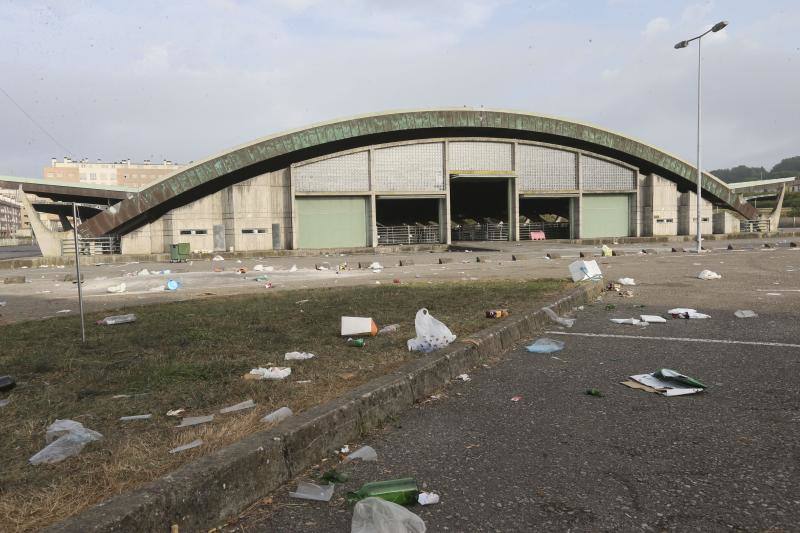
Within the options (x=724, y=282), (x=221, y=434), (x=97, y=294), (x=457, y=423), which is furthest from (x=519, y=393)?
(x=97, y=294)

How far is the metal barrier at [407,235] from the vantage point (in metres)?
36.2

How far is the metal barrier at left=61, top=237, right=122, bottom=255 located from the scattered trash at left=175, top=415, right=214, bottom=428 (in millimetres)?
28554

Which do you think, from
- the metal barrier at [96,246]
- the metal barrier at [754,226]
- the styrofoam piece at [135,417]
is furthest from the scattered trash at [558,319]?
the metal barrier at [754,226]

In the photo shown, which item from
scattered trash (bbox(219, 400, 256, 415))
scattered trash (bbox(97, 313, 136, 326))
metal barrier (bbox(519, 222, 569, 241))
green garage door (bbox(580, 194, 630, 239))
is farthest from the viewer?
metal barrier (bbox(519, 222, 569, 241))

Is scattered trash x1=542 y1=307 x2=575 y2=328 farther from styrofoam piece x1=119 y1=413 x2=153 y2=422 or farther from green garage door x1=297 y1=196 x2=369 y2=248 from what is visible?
green garage door x1=297 y1=196 x2=369 y2=248

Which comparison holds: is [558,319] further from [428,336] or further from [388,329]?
[428,336]

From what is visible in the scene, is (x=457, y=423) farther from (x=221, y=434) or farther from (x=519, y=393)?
(x=221, y=434)

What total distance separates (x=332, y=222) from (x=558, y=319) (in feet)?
85.8

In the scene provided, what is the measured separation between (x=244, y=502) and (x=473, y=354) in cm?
280

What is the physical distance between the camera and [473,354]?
4797 millimetres

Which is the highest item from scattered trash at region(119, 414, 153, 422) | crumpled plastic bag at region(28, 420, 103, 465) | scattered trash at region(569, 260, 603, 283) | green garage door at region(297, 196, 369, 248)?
green garage door at region(297, 196, 369, 248)

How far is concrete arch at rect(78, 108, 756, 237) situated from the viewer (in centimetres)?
2864

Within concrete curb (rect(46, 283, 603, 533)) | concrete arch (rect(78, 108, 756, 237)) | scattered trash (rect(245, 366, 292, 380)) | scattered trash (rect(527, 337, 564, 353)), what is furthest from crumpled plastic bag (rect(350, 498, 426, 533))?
concrete arch (rect(78, 108, 756, 237))

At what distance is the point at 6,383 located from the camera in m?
3.90
